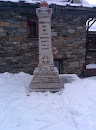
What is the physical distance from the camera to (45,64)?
388 cm

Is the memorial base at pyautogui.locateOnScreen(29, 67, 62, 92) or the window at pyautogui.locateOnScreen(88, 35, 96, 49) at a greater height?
the window at pyautogui.locateOnScreen(88, 35, 96, 49)

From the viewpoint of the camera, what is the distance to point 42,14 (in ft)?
12.1

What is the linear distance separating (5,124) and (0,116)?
289mm

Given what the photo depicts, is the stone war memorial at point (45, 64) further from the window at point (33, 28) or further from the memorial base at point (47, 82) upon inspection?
the window at point (33, 28)

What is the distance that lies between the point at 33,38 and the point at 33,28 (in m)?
0.65

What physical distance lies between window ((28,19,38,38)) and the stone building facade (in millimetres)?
121

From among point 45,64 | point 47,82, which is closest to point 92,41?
point 45,64

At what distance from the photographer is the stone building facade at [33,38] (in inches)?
221

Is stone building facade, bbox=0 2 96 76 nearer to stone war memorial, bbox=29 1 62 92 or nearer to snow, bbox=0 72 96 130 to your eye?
stone war memorial, bbox=29 1 62 92

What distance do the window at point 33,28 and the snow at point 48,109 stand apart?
11.2 ft

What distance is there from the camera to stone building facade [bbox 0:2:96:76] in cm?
562

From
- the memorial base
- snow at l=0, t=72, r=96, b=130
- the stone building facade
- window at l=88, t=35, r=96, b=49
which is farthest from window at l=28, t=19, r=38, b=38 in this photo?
window at l=88, t=35, r=96, b=49

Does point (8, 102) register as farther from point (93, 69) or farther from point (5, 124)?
point (93, 69)

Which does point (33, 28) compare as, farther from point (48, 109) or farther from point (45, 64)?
point (48, 109)
